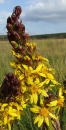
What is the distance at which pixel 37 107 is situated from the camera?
1.72 meters

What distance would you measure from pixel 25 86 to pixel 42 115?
0.18 m

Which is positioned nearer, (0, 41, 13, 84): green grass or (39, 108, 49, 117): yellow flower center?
(39, 108, 49, 117): yellow flower center

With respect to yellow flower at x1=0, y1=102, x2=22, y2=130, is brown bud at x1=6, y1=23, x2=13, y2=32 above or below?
above

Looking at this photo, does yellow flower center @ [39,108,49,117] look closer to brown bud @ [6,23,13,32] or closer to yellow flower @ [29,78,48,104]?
yellow flower @ [29,78,48,104]

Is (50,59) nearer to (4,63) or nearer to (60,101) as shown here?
(4,63)

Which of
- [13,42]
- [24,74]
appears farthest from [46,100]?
[13,42]

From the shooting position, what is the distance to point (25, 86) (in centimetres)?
171

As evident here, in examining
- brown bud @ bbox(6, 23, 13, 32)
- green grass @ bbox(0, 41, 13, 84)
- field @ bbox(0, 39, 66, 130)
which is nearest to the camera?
brown bud @ bbox(6, 23, 13, 32)

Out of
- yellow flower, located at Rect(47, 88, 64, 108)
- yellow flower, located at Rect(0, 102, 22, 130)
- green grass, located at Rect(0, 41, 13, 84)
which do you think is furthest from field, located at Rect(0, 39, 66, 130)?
yellow flower, located at Rect(0, 102, 22, 130)

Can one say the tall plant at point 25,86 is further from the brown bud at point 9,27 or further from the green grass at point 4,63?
the green grass at point 4,63

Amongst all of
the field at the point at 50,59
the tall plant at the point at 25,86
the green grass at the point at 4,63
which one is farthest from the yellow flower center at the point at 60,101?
the green grass at the point at 4,63

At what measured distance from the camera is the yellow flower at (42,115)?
67.8 inches

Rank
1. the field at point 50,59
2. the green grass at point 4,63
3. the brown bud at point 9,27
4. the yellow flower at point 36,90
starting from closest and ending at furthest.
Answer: the yellow flower at point 36,90, the brown bud at point 9,27, the field at point 50,59, the green grass at point 4,63

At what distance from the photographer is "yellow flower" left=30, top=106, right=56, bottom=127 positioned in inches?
67.8
